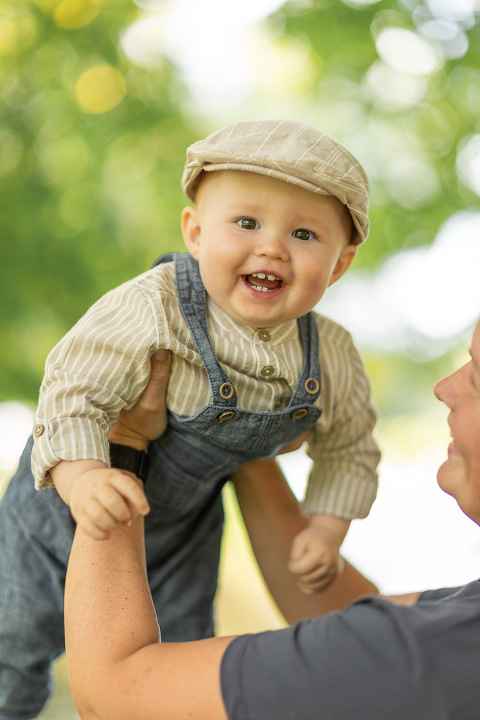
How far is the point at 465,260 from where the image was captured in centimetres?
307

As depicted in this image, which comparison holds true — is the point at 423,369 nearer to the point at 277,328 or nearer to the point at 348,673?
the point at 277,328

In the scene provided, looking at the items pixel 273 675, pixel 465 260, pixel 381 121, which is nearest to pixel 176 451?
pixel 273 675

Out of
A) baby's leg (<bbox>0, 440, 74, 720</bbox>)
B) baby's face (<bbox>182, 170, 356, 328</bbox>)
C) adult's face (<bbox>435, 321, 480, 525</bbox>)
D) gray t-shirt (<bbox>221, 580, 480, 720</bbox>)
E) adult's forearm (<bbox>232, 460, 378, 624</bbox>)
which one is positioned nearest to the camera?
gray t-shirt (<bbox>221, 580, 480, 720</bbox>)

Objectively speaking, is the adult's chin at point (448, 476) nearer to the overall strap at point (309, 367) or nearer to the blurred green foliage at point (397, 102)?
the overall strap at point (309, 367)

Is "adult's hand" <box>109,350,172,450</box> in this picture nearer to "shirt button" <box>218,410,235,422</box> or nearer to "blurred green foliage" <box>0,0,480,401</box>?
"shirt button" <box>218,410,235,422</box>

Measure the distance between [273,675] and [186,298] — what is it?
47cm

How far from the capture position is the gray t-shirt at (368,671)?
700mm

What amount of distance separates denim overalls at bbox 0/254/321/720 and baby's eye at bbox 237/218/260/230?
0.11m

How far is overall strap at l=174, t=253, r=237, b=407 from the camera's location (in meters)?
0.94

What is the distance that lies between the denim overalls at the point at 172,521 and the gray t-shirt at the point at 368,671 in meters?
0.31

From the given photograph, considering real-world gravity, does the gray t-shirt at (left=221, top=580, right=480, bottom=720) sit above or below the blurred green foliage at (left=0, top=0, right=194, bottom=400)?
below

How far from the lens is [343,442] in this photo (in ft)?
3.71

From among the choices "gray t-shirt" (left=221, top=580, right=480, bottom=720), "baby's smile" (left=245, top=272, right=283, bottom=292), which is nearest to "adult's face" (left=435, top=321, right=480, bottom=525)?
"gray t-shirt" (left=221, top=580, right=480, bottom=720)

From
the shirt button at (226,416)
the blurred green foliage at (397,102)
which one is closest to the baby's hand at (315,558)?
the shirt button at (226,416)
